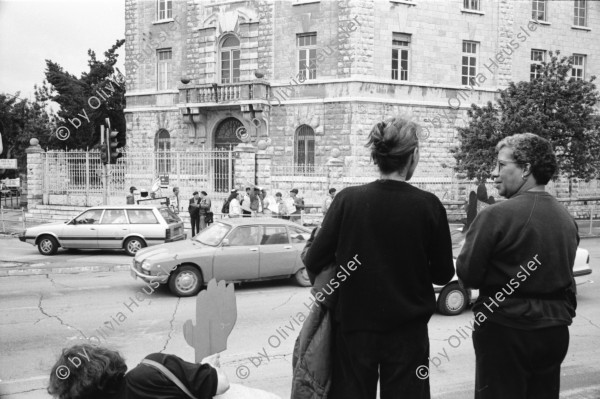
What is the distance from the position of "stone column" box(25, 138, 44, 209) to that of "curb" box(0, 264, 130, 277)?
1301 centimetres

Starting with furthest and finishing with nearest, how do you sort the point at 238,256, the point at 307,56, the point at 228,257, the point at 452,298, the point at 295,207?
the point at 307,56 → the point at 295,207 → the point at 238,256 → the point at 228,257 → the point at 452,298

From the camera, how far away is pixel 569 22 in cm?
3012

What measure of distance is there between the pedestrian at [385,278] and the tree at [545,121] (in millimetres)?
18381

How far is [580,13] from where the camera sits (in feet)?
101

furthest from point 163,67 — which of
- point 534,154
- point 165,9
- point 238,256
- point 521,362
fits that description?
point 521,362

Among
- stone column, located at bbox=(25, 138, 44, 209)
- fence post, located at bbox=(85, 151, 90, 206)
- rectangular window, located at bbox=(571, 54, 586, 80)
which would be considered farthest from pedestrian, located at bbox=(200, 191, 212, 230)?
rectangular window, located at bbox=(571, 54, 586, 80)

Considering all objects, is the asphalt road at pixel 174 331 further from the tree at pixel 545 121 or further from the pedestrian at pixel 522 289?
the tree at pixel 545 121

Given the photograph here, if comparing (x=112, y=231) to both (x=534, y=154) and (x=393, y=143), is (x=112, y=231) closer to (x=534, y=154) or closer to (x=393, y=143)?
(x=534, y=154)

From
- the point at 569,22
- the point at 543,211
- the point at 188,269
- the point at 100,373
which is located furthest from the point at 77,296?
the point at 569,22

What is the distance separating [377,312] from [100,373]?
4.32 ft

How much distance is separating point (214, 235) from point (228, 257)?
2.29 ft

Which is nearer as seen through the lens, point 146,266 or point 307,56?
point 146,266

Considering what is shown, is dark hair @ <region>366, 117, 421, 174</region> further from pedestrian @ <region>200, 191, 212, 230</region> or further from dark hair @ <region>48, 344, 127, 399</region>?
pedestrian @ <region>200, 191, 212, 230</region>

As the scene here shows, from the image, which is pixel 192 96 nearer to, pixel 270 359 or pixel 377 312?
pixel 270 359
